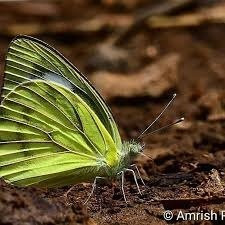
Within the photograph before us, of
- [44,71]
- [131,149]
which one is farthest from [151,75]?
[131,149]

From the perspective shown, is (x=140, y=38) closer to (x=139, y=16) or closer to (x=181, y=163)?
(x=139, y=16)

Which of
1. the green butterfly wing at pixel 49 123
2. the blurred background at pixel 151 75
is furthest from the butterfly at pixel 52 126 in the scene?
the blurred background at pixel 151 75

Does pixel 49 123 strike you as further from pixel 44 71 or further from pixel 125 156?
pixel 125 156

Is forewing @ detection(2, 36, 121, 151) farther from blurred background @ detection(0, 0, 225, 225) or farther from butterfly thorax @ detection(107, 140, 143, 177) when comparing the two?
blurred background @ detection(0, 0, 225, 225)

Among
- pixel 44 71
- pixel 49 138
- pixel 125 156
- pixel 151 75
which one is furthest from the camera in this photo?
pixel 151 75

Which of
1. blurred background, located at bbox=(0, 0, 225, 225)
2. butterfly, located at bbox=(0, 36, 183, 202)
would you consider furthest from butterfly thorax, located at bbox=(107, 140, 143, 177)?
blurred background, located at bbox=(0, 0, 225, 225)

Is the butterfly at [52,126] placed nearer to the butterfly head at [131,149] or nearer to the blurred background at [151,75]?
the butterfly head at [131,149]

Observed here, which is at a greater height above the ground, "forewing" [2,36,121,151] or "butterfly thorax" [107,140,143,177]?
"forewing" [2,36,121,151]
